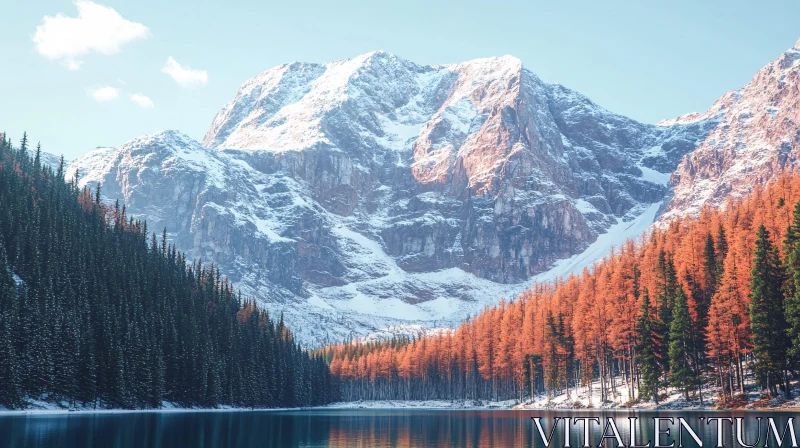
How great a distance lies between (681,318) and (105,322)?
76.3 meters

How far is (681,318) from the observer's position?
296 ft

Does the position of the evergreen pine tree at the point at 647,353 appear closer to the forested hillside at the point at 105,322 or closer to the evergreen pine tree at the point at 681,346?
the evergreen pine tree at the point at 681,346

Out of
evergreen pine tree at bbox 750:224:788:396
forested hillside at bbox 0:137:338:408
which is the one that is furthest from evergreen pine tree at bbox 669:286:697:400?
forested hillside at bbox 0:137:338:408

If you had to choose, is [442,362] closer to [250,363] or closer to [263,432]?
[250,363]

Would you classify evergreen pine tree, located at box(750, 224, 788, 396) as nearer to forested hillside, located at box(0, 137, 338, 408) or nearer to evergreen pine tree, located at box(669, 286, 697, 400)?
evergreen pine tree, located at box(669, 286, 697, 400)

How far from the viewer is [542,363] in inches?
5295

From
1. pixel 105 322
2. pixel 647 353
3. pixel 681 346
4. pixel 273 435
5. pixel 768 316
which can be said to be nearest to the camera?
pixel 273 435

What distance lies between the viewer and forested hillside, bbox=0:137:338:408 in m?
91.6

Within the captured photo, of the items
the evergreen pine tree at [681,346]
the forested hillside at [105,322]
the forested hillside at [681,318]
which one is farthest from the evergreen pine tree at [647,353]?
the forested hillside at [105,322]

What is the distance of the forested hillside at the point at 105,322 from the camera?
9162cm

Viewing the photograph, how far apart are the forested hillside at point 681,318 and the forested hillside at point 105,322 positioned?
167 feet

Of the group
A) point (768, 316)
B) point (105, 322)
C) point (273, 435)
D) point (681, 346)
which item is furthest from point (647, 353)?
point (105, 322)

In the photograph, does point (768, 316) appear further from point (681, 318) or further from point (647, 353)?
point (647, 353)

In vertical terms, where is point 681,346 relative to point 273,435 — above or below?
above
